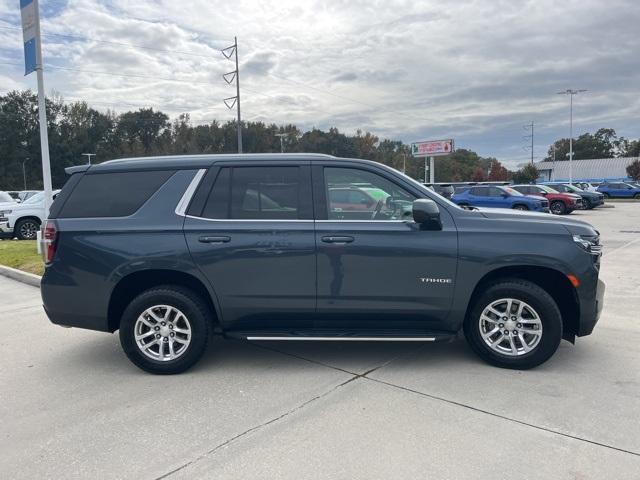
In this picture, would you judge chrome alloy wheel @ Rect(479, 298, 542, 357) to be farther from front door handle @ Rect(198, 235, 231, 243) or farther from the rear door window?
front door handle @ Rect(198, 235, 231, 243)

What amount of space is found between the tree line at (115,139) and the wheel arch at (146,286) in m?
69.0

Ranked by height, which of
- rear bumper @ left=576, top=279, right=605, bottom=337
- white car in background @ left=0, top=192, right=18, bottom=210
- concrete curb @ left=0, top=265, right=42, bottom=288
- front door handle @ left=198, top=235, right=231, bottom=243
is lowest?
concrete curb @ left=0, top=265, right=42, bottom=288

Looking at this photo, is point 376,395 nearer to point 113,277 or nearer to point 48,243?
point 113,277

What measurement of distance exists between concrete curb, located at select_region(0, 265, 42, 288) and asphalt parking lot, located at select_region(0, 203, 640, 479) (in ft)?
12.7

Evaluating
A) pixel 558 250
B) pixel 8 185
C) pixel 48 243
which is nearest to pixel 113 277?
pixel 48 243

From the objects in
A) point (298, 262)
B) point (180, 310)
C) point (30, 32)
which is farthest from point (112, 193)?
point (30, 32)

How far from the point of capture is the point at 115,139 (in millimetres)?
88375

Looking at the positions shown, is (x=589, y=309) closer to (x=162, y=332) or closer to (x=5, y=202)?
(x=162, y=332)

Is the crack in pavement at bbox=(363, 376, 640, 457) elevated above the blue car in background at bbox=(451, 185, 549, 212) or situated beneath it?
situated beneath

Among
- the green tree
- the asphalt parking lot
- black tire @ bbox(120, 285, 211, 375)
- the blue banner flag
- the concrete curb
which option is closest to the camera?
the asphalt parking lot

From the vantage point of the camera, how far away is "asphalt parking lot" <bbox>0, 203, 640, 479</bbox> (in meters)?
2.96

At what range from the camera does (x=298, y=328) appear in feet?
14.5

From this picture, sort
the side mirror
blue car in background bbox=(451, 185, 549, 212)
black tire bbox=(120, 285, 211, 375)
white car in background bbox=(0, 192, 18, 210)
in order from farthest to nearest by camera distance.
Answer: blue car in background bbox=(451, 185, 549, 212)
white car in background bbox=(0, 192, 18, 210)
black tire bbox=(120, 285, 211, 375)
the side mirror

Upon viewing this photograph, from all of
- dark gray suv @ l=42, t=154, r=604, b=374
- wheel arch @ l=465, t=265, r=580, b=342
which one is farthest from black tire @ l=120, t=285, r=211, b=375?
wheel arch @ l=465, t=265, r=580, b=342
